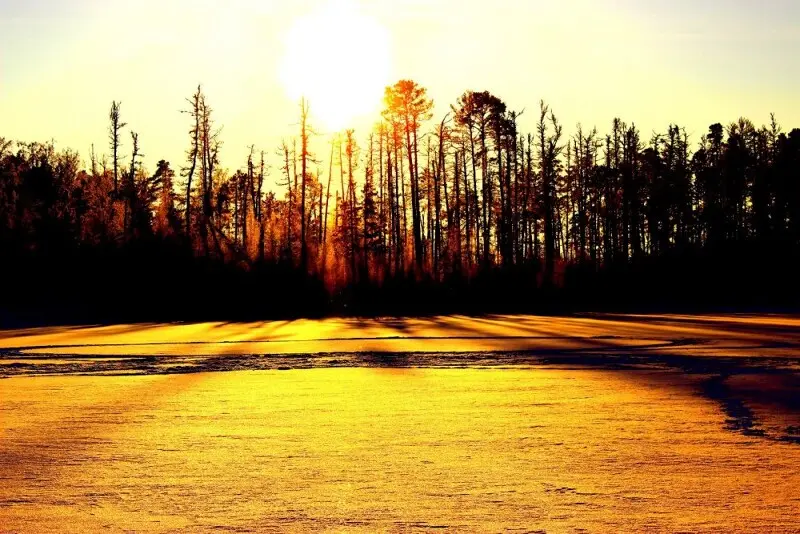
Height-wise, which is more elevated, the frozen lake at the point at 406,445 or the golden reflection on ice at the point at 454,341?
the golden reflection on ice at the point at 454,341

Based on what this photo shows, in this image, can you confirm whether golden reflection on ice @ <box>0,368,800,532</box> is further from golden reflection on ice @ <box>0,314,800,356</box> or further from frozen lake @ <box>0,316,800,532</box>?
golden reflection on ice @ <box>0,314,800,356</box>

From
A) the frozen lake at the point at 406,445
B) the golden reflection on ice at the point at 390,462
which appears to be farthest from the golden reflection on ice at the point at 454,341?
the golden reflection on ice at the point at 390,462

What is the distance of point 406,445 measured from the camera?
7.68m

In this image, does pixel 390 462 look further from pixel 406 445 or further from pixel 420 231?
pixel 420 231

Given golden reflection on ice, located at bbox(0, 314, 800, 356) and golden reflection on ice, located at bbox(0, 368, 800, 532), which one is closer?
golden reflection on ice, located at bbox(0, 368, 800, 532)

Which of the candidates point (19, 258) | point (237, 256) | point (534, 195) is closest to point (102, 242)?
point (19, 258)

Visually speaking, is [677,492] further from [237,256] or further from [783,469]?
[237,256]

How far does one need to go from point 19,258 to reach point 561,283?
29813mm

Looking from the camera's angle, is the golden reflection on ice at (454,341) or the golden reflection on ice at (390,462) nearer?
the golden reflection on ice at (390,462)

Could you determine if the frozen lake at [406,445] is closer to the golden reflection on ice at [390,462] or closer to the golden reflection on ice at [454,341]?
the golden reflection on ice at [390,462]

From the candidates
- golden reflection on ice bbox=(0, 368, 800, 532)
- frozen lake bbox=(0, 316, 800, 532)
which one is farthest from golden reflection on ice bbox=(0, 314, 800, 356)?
golden reflection on ice bbox=(0, 368, 800, 532)

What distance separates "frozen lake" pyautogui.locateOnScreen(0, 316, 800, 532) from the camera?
5.39m

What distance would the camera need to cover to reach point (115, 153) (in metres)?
62.0

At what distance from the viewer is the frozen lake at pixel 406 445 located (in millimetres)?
5395
